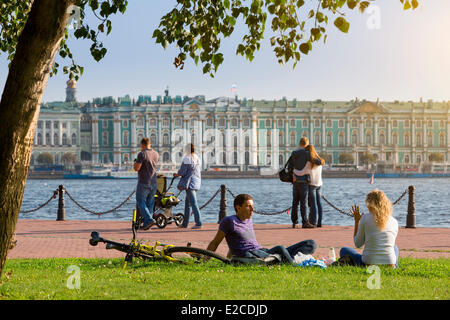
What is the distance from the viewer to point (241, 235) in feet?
17.8

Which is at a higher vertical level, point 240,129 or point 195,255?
point 240,129

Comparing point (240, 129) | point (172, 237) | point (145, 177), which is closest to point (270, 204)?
point (145, 177)

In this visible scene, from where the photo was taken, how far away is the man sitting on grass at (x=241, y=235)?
17.4 feet

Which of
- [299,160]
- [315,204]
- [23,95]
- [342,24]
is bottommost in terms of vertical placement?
[315,204]

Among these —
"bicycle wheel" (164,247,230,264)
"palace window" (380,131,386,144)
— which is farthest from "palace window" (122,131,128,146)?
"bicycle wheel" (164,247,230,264)

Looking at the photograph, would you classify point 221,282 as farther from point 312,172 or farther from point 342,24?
point 312,172

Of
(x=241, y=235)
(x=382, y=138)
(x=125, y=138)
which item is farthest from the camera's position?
(x=382, y=138)

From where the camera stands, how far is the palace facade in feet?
295

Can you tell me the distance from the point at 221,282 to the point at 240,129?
8553 centimetres

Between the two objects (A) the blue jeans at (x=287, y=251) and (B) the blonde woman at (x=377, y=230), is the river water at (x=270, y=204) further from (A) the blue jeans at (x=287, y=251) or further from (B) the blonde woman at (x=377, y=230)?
(B) the blonde woman at (x=377, y=230)

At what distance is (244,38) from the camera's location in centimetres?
585

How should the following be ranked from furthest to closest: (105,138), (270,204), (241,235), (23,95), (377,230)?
(105,138)
(270,204)
(241,235)
(377,230)
(23,95)
